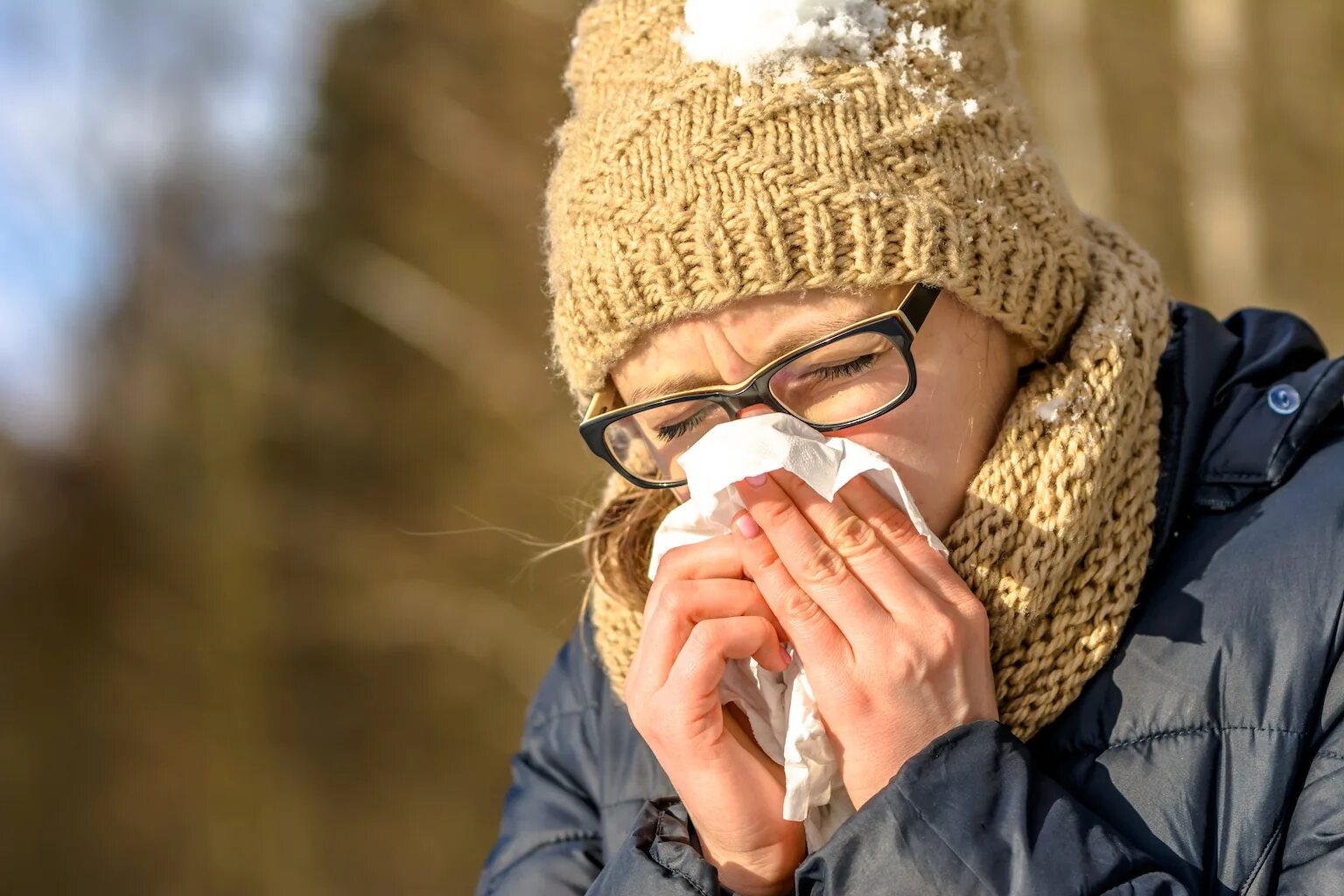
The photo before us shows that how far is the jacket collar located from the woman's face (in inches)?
12.5

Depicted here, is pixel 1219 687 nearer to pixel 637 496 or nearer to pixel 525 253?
pixel 637 496

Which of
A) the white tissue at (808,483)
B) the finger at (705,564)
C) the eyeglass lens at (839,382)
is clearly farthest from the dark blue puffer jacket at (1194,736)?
the eyeglass lens at (839,382)

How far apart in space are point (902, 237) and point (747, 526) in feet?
1.59

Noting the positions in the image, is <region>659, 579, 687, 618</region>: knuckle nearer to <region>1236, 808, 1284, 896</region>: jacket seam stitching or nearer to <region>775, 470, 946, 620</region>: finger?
<region>775, 470, 946, 620</region>: finger

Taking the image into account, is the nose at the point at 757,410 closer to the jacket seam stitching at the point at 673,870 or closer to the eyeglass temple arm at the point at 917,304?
the eyeglass temple arm at the point at 917,304

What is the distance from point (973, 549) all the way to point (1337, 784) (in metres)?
0.54

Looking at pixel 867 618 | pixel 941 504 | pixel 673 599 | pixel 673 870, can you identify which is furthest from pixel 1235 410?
pixel 673 870

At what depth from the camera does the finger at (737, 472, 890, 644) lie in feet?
5.12

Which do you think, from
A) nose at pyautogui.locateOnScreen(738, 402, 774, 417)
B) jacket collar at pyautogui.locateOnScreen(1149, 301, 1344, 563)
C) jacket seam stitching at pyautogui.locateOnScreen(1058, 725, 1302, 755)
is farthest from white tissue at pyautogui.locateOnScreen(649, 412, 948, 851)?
jacket collar at pyautogui.locateOnScreen(1149, 301, 1344, 563)

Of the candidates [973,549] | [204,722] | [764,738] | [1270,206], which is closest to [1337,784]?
[973,549]

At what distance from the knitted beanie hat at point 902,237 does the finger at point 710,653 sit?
32 cm

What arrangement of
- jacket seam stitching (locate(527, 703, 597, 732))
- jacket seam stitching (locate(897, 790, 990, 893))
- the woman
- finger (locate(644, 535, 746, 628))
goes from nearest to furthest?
jacket seam stitching (locate(897, 790, 990, 893)) → the woman → finger (locate(644, 535, 746, 628)) → jacket seam stitching (locate(527, 703, 597, 732))

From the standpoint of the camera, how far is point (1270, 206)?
629 centimetres

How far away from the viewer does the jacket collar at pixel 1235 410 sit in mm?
1705
